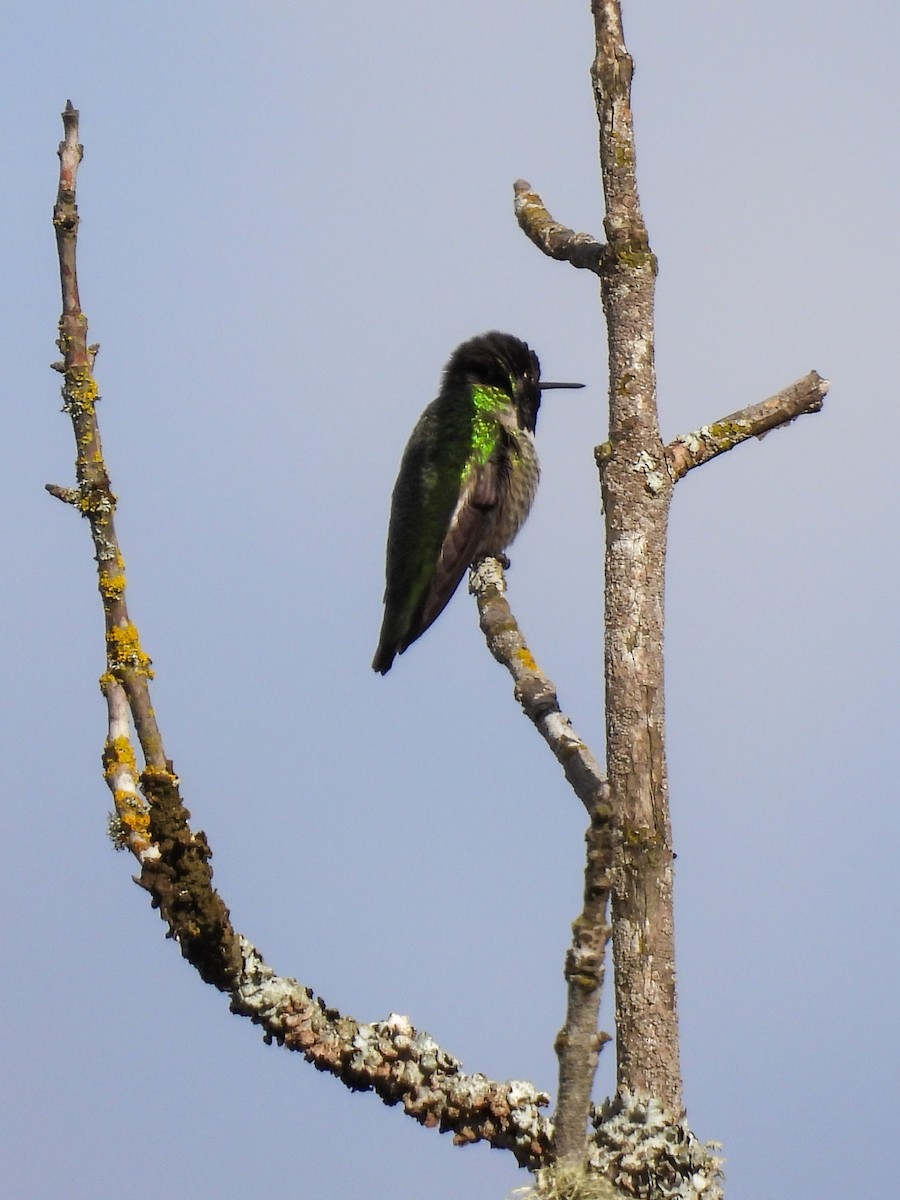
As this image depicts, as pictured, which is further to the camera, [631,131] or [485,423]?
[485,423]

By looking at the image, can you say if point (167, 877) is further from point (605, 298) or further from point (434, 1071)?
point (605, 298)

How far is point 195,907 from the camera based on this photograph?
3.27 meters

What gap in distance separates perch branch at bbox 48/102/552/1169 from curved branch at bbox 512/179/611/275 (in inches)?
58.6

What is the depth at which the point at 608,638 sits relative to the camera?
3740mm

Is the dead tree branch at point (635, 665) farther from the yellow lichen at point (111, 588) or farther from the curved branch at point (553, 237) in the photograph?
the yellow lichen at point (111, 588)

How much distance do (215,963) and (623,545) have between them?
1372mm

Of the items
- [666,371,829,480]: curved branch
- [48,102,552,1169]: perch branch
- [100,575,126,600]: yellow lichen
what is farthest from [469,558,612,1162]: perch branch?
[100,575,126,600]: yellow lichen

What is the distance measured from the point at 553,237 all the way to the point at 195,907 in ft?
7.96

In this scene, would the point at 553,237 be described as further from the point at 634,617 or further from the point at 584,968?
the point at 584,968

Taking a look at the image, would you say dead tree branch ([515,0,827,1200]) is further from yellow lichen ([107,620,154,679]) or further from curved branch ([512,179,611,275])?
yellow lichen ([107,620,154,679])

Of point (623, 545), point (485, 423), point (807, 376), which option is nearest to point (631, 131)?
point (807, 376)

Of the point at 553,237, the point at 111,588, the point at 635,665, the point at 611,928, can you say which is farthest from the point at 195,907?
the point at 553,237

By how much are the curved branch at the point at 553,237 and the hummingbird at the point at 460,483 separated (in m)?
2.61

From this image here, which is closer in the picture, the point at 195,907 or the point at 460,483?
the point at 195,907
